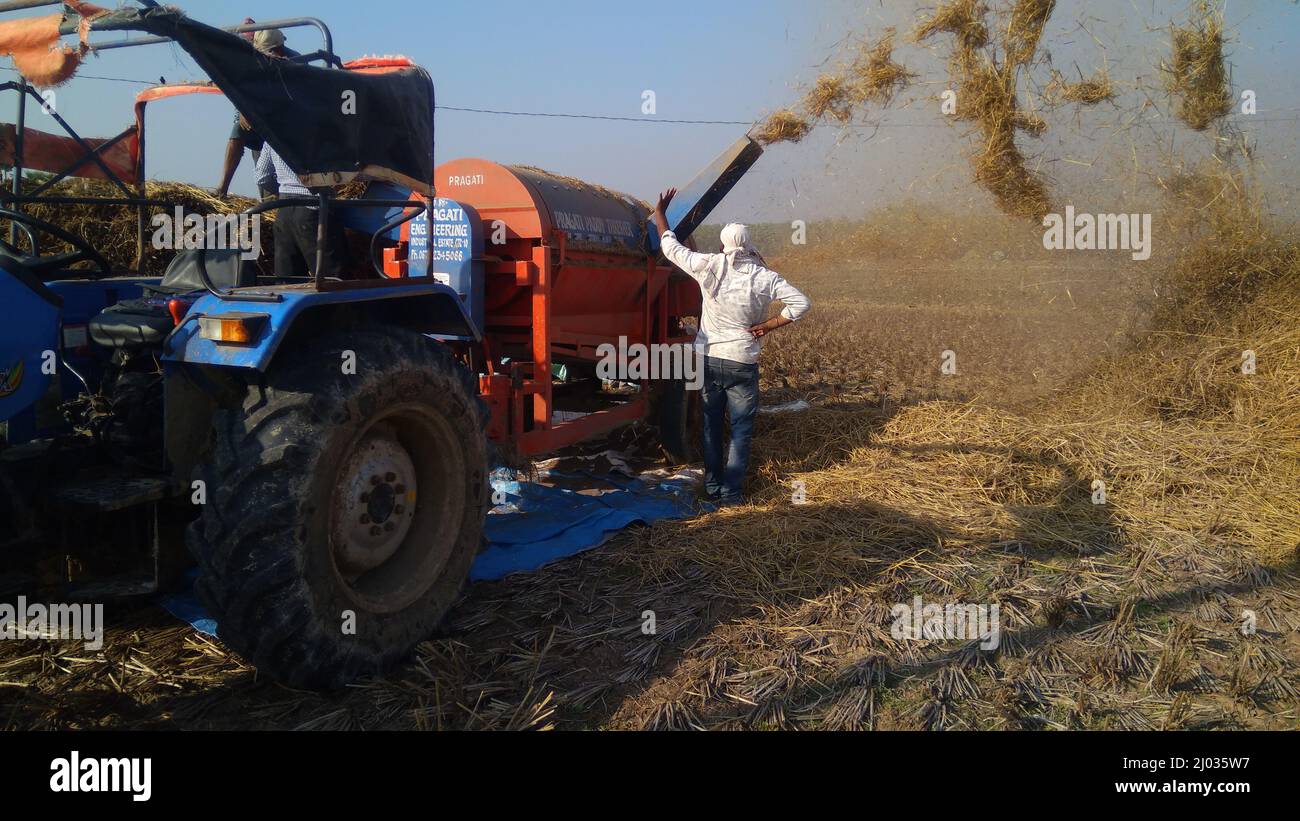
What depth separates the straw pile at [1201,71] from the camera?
20.9ft

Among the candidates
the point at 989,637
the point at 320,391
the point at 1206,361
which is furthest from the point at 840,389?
the point at 320,391

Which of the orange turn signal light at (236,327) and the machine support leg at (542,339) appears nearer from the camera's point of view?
the orange turn signal light at (236,327)

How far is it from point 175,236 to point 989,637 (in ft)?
14.8

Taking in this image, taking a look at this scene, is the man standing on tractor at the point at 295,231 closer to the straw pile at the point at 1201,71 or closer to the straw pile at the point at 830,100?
the straw pile at the point at 830,100

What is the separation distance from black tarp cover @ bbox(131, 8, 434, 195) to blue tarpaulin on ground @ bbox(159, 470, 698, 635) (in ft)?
6.44

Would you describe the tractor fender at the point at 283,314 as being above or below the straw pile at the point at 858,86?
below

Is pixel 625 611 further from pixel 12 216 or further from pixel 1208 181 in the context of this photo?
pixel 1208 181

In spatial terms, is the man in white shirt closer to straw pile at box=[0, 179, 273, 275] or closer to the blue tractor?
the blue tractor

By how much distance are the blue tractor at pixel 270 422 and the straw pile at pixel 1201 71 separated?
6.06m

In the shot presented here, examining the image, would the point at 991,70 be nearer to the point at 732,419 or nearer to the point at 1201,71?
the point at 1201,71

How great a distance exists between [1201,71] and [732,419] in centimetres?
465

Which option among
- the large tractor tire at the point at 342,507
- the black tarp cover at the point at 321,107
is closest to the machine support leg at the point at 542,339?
the large tractor tire at the point at 342,507

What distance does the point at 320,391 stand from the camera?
2887mm

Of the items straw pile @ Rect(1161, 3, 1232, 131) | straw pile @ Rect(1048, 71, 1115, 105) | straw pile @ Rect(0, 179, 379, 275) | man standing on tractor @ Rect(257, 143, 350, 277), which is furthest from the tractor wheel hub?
straw pile @ Rect(1161, 3, 1232, 131)
